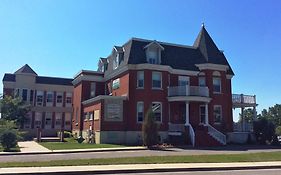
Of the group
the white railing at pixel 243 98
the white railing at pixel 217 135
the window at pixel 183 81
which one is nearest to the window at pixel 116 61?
the window at pixel 183 81

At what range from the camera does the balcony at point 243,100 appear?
3959 cm

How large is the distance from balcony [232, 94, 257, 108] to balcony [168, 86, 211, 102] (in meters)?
6.44

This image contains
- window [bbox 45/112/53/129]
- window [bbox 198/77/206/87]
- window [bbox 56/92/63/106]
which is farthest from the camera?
window [bbox 56/92/63/106]

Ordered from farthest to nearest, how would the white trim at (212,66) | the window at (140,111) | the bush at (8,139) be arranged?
the white trim at (212,66) < the window at (140,111) < the bush at (8,139)

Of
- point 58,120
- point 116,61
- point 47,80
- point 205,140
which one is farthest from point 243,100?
point 47,80

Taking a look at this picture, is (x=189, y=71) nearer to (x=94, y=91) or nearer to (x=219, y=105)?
(x=219, y=105)

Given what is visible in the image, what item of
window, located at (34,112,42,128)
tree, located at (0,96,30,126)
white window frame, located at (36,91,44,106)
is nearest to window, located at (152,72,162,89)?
tree, located at (0,96,30,126)

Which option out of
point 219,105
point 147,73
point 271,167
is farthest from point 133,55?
point 271,167

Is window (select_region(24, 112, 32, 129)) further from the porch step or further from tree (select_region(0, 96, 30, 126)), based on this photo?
the porch step

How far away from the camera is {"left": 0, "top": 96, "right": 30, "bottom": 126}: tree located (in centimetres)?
4742

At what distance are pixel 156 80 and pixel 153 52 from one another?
11.0ft

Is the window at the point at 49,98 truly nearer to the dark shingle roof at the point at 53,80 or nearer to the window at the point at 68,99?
the dark shingle roof at the point at 53,80

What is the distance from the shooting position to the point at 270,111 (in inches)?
6255

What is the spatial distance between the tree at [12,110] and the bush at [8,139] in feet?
76.0
